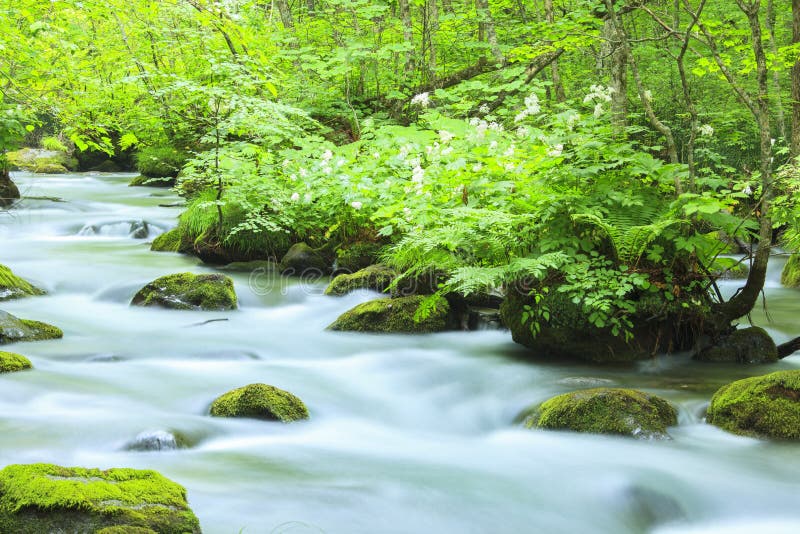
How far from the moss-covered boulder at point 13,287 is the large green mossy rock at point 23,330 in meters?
1.90

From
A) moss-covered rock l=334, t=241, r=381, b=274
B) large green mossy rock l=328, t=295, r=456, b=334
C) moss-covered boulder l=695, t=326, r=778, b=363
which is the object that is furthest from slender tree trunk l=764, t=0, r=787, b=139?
moss-covered rock l=334, t=241, r=381, b=274

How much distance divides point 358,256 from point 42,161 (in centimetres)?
1493

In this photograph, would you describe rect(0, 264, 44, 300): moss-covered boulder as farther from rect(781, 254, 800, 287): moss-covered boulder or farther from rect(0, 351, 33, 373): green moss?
rect(781, 254, 800, 287): moss-covered boulder

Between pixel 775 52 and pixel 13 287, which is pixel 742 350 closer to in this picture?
pixel 775 52

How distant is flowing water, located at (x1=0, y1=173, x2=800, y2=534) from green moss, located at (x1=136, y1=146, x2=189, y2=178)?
925 cm

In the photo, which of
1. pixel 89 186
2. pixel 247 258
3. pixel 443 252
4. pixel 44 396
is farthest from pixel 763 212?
pixel 89 186

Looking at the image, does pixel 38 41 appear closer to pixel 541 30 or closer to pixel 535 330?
pixel 541 30

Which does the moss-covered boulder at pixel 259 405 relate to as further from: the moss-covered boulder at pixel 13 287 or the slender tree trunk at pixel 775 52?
the slender tree trunk at pixel 775 52

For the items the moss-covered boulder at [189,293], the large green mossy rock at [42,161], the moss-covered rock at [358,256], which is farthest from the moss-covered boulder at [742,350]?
the large green mossy rock at [42,161]

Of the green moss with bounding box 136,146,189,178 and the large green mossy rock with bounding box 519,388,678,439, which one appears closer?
the large green mossy rock with bounding box 519,388,678,439

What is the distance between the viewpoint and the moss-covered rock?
925 centimetres

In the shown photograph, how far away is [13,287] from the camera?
8.41 meters

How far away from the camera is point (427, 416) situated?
550 cm

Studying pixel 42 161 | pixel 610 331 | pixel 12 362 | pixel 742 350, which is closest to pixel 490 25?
pixel 610 331
